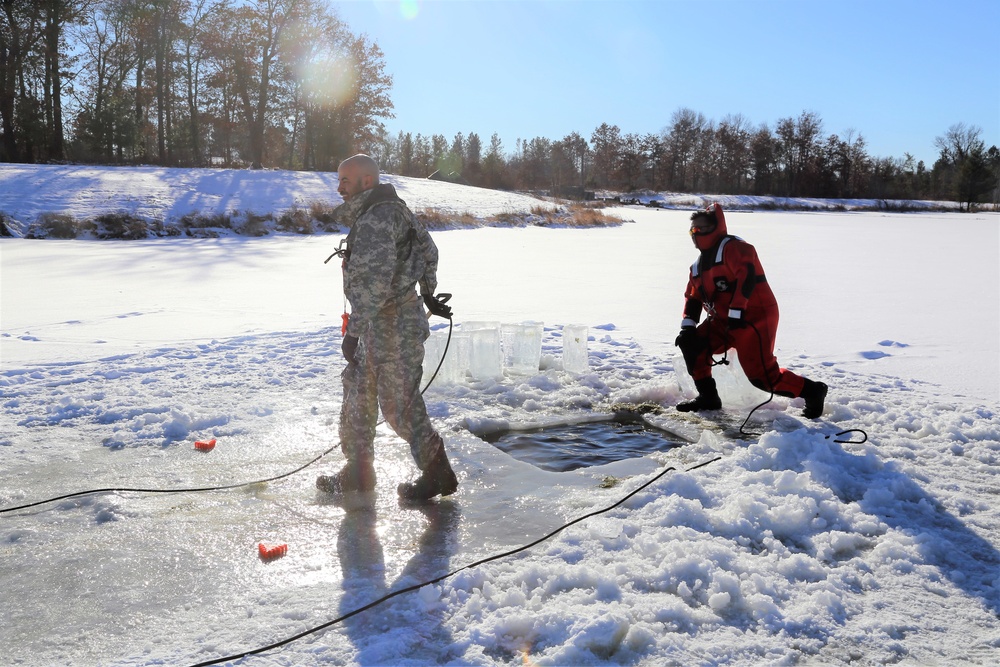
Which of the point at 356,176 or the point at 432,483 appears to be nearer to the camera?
the point at 356,176

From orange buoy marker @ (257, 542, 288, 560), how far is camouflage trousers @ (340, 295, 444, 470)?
0.86 metres

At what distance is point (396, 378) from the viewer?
3990mm

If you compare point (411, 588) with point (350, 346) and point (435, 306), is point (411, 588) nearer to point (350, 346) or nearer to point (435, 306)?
point (350, 346)

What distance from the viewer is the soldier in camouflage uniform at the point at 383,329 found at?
3805 millimetres

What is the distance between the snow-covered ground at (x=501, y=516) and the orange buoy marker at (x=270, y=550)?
2.9 inches

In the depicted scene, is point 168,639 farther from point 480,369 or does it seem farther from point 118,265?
point 118,265

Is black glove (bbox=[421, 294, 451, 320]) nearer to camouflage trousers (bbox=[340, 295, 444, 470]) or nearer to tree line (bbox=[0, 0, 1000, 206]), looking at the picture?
camouflage trousers (bbox=[340, 295, 444, 470])

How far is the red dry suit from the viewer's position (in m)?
5.27

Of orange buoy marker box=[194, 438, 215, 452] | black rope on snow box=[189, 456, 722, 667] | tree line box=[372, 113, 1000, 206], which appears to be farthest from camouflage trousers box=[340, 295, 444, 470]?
tree line box=[372, 113, 1000, 206]

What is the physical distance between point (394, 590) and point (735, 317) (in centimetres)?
327

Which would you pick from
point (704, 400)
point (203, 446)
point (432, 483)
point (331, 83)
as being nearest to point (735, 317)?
point (704, 400)

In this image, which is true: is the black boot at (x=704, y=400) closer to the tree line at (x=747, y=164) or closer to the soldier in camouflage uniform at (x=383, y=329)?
the soldier in camouflage uniform at (x=383, y=329)

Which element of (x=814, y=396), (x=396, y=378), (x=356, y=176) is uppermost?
(x=356, y=176)

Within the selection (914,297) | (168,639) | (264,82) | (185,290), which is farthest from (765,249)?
(264,82)
